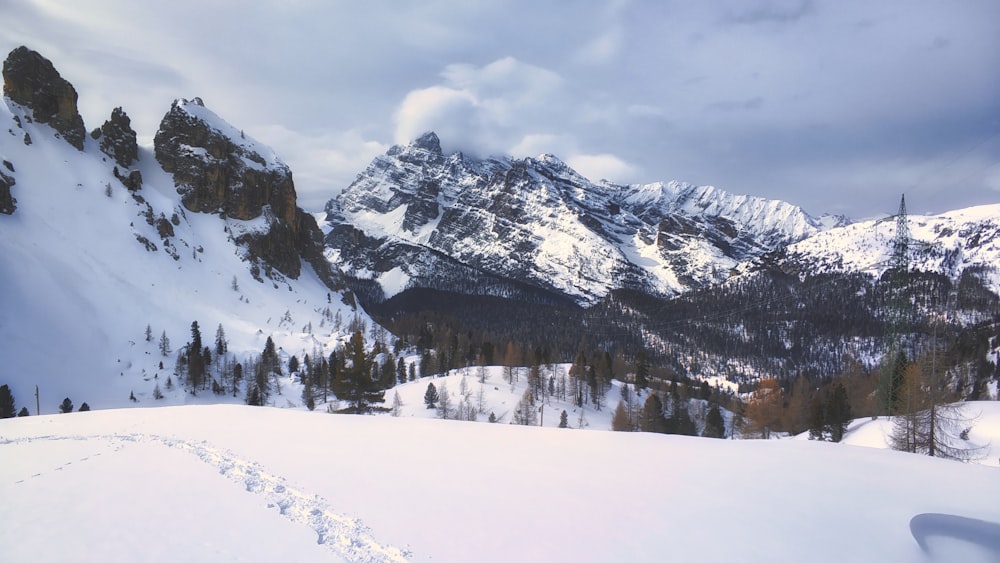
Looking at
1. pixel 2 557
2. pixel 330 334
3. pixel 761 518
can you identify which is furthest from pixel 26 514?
pixel 330 334

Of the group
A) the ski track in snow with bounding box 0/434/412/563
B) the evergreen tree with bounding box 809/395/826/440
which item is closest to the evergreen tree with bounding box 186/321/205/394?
the ski track in snow with bounding box 0/434/412/563

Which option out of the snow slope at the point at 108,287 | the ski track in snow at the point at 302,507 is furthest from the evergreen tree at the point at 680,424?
the snow slope at the point at 108,287

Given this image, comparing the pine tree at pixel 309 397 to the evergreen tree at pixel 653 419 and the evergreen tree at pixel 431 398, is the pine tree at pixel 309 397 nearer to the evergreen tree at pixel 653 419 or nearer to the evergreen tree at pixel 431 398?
the evergreen tree at pixel 431 398

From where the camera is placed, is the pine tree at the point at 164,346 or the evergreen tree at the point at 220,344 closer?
the pine tree at the point at 164,346

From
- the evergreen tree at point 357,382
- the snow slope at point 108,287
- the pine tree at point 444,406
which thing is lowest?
the pine tree at point 444,406

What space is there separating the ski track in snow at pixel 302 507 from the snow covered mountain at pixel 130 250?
86.4 metres

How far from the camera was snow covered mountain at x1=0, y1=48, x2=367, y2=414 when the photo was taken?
9012 centimetres

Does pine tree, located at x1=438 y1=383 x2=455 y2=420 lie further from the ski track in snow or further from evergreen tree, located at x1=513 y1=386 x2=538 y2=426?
the ski track in snow

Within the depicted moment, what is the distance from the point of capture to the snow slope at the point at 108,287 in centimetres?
8650

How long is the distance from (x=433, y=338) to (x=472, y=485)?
12690cm

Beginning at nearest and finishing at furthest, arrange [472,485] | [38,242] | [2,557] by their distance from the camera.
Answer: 1. [2,557]
2. [472,485]
3. [38,242]

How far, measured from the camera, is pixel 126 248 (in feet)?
422

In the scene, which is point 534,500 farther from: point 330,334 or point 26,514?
point 330,334

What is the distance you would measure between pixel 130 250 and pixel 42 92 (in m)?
58.4
